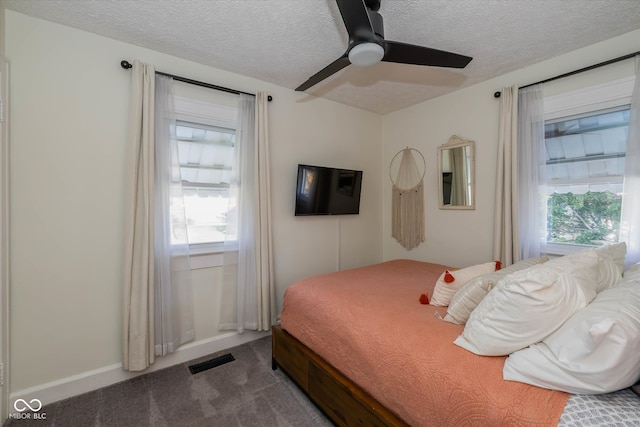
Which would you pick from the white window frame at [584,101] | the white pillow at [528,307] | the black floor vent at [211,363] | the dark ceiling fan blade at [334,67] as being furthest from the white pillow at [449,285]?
the black floor vent at [211,363]

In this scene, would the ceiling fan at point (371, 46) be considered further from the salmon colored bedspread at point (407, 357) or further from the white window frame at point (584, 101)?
the salmon colored bedspread at point (407, 357)

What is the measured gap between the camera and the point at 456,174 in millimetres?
3059

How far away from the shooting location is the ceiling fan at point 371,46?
4.49ft

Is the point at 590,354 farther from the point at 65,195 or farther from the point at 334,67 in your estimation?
the point at 65,195

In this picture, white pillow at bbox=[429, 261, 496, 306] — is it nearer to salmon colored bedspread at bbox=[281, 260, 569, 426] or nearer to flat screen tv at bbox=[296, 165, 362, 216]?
salmon colored bedspread at bbox=[281, 260, 569, 426]

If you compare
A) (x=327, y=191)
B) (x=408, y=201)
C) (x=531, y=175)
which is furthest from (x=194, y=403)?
(x=531, y=175)

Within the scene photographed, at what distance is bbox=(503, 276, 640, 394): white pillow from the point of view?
88 cm

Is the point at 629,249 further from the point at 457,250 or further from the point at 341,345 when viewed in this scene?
the point at 341,345

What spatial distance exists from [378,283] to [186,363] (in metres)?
1.82

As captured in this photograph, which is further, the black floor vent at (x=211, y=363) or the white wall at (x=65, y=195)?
the black floor vent at (x=211, y=363)

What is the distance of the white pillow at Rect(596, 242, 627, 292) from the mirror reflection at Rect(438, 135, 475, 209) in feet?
4.12

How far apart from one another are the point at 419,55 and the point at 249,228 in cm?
198

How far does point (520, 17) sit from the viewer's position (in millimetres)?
1863

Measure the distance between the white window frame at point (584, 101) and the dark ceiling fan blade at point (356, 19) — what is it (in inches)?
77.4
